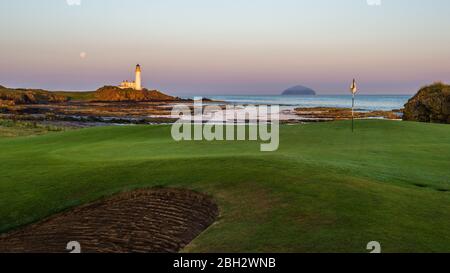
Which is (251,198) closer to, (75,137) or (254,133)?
(254,133)

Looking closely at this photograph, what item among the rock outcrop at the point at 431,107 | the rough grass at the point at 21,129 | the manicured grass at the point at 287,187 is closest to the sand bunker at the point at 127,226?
the manicured grass at the point at 287,187

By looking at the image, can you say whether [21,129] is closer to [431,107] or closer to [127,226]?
[127,226]

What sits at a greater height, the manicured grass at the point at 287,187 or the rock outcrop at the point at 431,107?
the rock outcrop at the point at 431,107

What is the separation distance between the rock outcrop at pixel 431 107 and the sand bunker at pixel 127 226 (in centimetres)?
5034

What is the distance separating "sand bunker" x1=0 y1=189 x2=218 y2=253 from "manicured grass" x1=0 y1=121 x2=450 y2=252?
0.62 meters

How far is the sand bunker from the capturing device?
Result: 9.55 meters

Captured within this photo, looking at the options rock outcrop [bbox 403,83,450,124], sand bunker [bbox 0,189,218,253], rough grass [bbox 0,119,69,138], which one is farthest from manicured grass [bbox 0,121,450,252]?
rock outcrop [bbox 403,83,450,124]

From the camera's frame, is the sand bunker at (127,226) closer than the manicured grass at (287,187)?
No

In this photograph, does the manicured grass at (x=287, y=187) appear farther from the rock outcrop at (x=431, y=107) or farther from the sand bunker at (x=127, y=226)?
the rock outcrop at (x=431, y=107)

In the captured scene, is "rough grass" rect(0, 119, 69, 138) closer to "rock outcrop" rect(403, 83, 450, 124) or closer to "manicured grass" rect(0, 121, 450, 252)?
"manicured grass" rect(0, 121, 450, 252)

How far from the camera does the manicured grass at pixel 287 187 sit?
26.7 feet

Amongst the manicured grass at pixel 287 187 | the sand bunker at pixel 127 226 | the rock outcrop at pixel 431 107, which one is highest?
the rock outcrop at pixel 431 107
